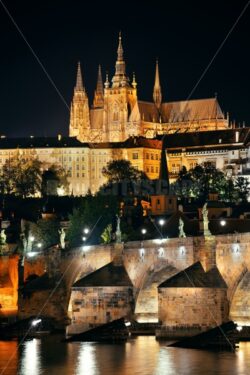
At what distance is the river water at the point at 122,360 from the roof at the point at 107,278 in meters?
3.92

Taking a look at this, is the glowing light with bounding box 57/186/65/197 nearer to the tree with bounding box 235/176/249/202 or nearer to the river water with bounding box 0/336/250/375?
the tree with bounding box 235/176/249/202

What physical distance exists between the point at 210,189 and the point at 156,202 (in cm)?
2302

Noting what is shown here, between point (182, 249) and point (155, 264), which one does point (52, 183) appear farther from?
point (182, 249)

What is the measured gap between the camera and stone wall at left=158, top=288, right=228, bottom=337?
5353cm

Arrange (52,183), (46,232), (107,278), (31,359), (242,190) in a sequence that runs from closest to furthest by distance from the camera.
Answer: (31,359)
(107,278)
(46,232)
(242,190)
(52,183)

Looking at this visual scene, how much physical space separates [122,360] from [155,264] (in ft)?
32.0

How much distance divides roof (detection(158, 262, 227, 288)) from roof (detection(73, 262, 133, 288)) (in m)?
5.75

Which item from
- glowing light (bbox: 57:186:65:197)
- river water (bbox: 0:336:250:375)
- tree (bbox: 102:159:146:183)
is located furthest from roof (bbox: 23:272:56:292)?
glowing light (bbox: 57:186:65:197)

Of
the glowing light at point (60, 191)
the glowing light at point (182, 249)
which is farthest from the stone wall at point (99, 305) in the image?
the glowing light at point (60, 191)

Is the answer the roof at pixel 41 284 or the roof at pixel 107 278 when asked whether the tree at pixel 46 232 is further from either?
the roof at pixel 107 278

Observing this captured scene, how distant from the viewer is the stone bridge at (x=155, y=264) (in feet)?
175

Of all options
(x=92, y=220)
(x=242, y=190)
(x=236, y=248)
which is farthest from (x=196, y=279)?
(x=242, y=190)

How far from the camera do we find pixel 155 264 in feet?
200

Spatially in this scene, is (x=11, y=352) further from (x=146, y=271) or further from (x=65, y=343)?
(x=146, y=271)
